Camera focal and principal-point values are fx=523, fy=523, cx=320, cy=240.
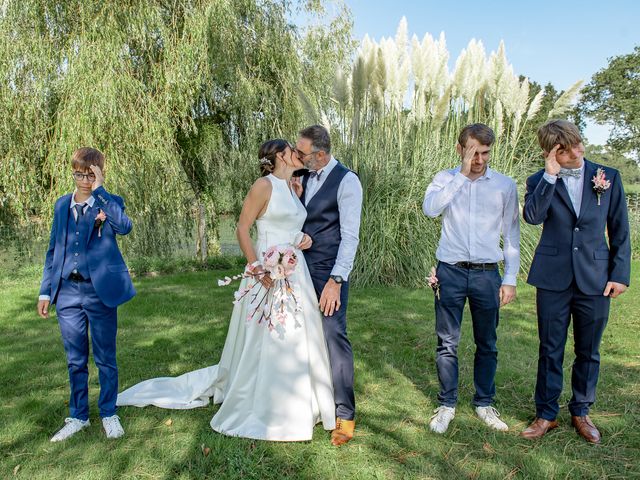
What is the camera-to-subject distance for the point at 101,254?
3260mm

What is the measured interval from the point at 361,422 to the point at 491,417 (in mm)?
868

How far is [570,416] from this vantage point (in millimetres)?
3609

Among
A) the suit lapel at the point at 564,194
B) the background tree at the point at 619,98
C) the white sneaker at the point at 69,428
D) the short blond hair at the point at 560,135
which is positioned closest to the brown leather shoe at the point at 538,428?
the suit lapel at the point at 564,194

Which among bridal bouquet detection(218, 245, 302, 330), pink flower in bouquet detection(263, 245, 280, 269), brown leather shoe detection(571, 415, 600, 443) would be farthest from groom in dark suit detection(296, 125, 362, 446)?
brown leather shoe detection(571, 415, 600, 443)

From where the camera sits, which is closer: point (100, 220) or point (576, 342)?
point (100, 220)

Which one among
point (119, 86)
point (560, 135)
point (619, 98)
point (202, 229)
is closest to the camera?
point (560, 135)

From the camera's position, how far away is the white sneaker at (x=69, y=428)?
3211 mm

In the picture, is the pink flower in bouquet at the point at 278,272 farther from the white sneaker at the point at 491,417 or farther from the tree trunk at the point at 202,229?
the tree trunk at the point at 202,229

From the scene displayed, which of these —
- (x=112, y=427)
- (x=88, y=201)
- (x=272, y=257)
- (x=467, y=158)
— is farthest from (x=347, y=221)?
(x=112, y=427)

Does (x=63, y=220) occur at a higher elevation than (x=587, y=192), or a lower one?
lower

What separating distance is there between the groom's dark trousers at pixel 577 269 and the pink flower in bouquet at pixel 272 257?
1565mm

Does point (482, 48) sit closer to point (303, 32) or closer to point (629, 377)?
point (303, 32)

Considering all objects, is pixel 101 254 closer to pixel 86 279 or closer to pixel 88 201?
pixel 86 279

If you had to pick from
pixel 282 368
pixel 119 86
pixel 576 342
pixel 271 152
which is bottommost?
pixel 282 368
